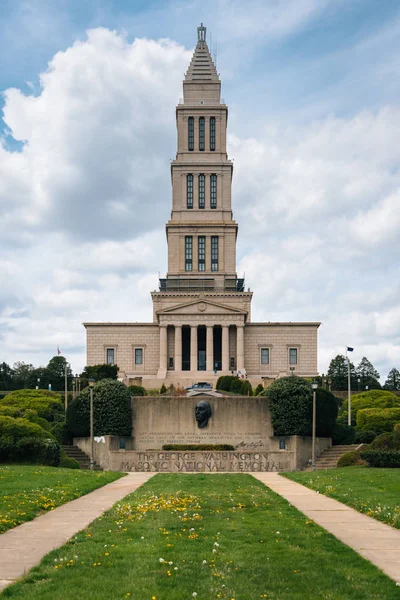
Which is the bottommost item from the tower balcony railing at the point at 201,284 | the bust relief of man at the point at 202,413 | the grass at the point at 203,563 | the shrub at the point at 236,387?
the grass at the point at 203,563

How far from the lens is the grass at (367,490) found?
16.5 m

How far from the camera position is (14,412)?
48.4 metres

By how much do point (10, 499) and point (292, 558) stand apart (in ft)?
33.3

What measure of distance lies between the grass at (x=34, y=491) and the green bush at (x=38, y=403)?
3197cm

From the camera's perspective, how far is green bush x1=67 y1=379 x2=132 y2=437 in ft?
148

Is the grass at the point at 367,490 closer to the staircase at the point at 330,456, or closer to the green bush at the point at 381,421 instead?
the staircase at the point at 330,456

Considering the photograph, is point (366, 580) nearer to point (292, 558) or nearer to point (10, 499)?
point (292, 558)

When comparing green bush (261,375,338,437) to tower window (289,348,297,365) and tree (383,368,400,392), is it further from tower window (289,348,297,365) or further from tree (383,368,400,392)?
tree (383,368,400,392)

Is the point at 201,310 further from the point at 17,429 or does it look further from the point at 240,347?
the point at 17,429

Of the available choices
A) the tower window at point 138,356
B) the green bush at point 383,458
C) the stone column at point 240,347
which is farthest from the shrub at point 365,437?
the tower window at point 138,356

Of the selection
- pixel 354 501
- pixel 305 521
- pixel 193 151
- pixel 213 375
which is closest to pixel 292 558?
pixel 305 521

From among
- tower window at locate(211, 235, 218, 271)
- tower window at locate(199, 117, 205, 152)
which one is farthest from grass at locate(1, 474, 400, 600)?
tower window at locate(199, 117, 205, 152)

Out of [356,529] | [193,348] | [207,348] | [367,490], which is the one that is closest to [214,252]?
[193,348]

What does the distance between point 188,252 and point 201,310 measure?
14.6 meters
